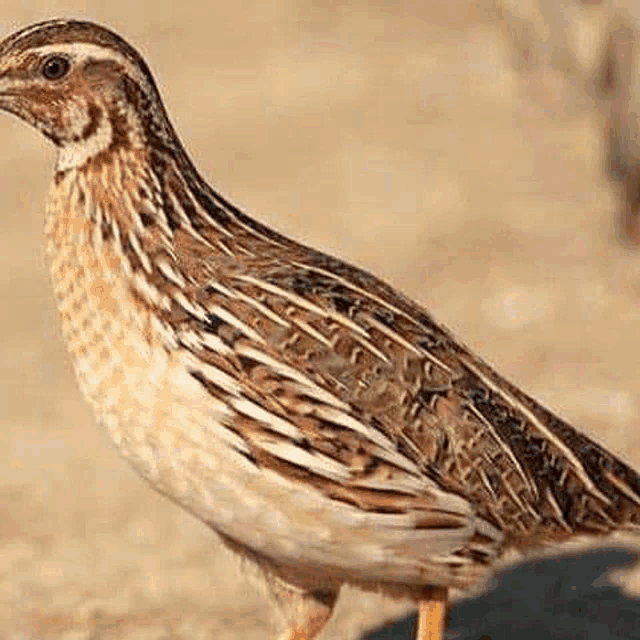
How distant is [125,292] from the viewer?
8.70 m

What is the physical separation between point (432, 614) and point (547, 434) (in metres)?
0.72

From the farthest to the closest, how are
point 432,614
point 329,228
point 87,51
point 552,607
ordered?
point 329,228 → point 552,607 → point 432,614 → point 87,51

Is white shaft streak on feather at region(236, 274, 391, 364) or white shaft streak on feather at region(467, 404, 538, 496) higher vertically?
white shaft streak on feather at region(236, 274, 391, 364)

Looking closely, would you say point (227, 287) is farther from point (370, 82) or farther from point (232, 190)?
point (370, 82)

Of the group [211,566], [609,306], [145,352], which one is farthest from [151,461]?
[609,306]

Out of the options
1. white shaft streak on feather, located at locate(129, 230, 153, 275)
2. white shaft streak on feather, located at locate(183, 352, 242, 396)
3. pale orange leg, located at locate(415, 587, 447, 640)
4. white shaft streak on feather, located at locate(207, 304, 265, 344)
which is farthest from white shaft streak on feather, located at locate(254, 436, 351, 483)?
pale orange leg, located at locate(415, 587, 447, 640)

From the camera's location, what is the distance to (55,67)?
886 centimetres

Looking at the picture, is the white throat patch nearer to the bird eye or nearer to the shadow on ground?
the bird eye

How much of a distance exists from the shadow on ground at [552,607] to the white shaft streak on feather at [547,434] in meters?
1.48

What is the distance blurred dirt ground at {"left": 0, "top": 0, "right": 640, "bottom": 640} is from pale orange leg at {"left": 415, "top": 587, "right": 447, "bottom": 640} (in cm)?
64

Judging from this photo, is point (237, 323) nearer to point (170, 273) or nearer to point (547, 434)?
point (170, 273)

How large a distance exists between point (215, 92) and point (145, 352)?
10.9 m

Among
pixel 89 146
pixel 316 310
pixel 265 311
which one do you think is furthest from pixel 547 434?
pixel 89 146

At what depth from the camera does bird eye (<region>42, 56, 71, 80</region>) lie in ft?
29.0
